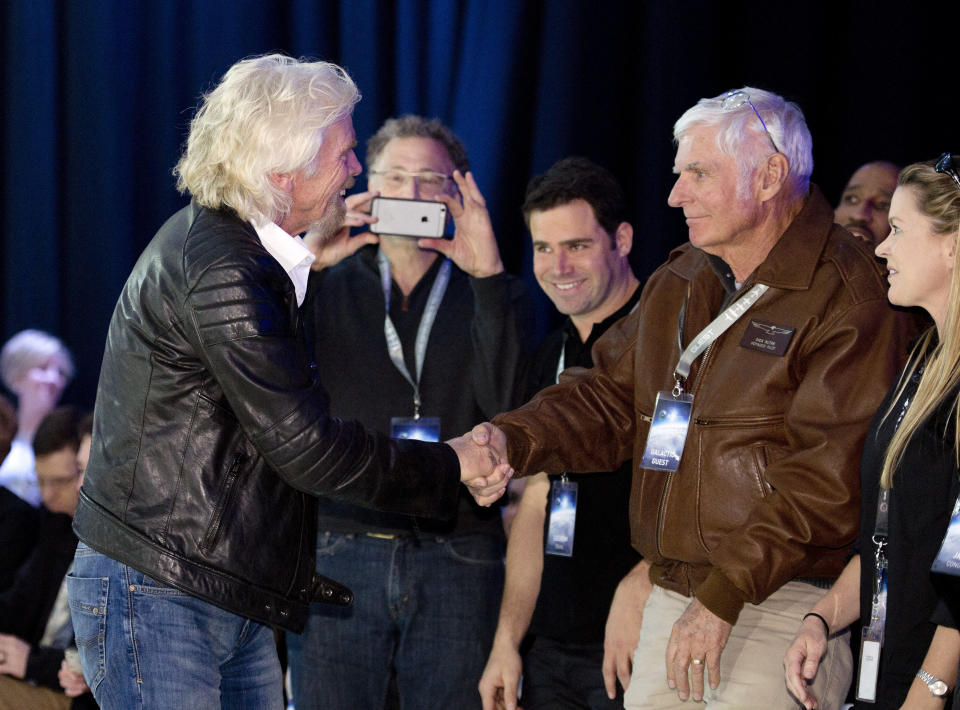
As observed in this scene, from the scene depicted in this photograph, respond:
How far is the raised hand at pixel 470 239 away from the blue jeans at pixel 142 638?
4.30ft

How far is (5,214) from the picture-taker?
4.88 meters

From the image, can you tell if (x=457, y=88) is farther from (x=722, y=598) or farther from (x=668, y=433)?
(x=722, y=598)

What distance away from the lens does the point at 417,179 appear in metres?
3.31

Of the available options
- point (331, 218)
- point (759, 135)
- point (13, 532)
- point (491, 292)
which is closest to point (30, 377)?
point (13, 532)

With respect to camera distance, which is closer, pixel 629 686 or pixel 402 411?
pixel 629 686

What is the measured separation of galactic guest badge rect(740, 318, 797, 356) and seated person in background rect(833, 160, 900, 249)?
4.16 feet

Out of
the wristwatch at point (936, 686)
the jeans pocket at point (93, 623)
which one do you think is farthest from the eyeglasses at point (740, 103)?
the jeans pocket at point (93, 623)

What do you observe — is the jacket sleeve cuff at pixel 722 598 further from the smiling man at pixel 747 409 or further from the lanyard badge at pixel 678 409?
the lanyard badge at pixel 678 409

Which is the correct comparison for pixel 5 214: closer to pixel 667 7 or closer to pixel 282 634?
pixel 282 634

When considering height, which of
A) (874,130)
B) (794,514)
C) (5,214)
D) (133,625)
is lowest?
(133,625)

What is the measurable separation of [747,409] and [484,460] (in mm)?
591

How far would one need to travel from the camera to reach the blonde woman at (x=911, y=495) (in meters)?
2.07

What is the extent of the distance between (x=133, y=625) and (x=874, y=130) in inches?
115

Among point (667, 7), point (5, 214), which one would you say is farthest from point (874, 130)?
point (5, 214)
